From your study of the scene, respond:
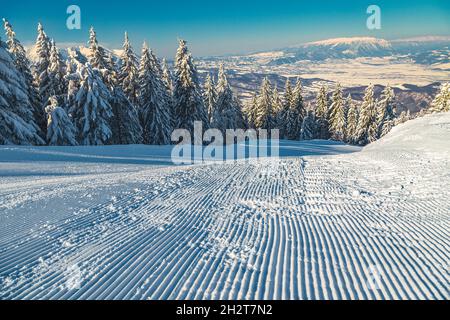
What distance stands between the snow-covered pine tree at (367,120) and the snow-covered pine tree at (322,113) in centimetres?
707

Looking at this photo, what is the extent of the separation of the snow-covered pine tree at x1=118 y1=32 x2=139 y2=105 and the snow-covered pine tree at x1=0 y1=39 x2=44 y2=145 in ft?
39.2

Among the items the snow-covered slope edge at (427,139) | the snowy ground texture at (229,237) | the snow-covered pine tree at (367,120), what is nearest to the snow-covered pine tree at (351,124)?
the snow-covered pine tree at (367,120)

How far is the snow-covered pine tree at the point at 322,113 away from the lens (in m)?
55.8

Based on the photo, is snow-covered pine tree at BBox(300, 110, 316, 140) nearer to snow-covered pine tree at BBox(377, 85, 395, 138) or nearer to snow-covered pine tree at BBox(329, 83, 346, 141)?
snow-covered pine tree at BBox(329, 83, 346, 141)

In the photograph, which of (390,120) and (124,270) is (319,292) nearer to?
(124,270)

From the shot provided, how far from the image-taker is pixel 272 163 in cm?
1786

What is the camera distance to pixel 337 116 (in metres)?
55.8

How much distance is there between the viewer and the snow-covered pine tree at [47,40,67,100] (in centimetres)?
3038

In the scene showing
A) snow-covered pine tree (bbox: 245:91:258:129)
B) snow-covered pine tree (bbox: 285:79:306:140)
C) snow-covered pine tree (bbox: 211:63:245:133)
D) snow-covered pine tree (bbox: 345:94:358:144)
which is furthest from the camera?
snow-covered pine tree (bbox: 345:94:358:144)

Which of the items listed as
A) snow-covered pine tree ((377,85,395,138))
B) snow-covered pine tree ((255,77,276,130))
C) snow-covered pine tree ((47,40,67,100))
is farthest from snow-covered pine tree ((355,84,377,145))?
snow-covered pine tree ((47,40,67,100))

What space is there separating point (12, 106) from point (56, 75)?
883 centimetres

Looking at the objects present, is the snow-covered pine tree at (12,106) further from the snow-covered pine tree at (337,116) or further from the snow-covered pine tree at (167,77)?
the snow-covered pine tree at (337,116)
